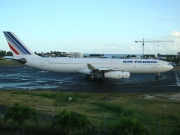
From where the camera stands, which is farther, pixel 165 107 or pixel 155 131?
pixel 165 107

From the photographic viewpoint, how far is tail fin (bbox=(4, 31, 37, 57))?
3888 centimetres

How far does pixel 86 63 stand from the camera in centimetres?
4269

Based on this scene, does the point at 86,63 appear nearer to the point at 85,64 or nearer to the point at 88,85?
the point at 85,64

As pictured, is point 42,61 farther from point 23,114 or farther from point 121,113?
point 23,114

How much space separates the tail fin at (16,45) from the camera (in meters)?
38.9

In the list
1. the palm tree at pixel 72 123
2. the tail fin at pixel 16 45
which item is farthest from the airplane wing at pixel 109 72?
the palm tree at pixel 72 123

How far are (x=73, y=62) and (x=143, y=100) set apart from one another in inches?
786

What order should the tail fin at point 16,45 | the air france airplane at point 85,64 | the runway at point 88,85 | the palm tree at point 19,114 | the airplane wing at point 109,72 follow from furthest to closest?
the air france airplane at point 85,64 → the tail fin at point 16,45 → the airplane wing at point 109,72 → the runway at point 88,85 → the palm tree at point 19,114

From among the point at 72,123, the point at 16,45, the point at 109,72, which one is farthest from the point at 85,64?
the point at 72,123

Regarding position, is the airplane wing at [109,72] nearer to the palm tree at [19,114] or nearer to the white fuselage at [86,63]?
the white fuselage at [86,63]

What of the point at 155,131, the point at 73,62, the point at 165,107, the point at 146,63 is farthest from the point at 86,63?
the point at 155,131

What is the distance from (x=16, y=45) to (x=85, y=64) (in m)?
11.2

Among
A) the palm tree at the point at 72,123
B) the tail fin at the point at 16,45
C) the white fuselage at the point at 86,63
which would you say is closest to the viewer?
the palm tree at the point at 72,123

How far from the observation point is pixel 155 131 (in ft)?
46.7
